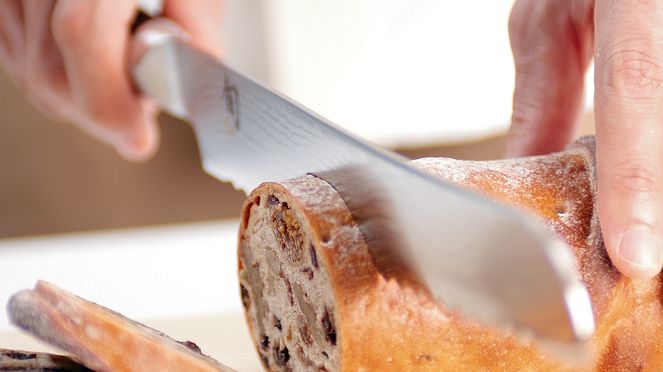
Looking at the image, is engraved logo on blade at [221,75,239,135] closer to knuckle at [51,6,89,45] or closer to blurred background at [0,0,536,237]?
knuckle at [51,6,89,45]

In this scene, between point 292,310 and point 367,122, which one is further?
point 367,122

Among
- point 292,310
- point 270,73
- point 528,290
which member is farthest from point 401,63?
point 528,290

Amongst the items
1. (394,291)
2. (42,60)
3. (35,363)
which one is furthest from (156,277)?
(394,291)

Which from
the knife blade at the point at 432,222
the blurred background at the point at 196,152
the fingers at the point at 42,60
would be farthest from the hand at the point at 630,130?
the fingers at the point at 42,60

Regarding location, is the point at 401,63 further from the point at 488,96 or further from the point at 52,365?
the point at 52,365

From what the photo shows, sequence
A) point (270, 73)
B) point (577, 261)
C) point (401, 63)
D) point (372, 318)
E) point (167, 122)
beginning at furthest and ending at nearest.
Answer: point (167, 122) < point (270, 73) < point (401, 63) < point (577, 261) < point (372, 318)

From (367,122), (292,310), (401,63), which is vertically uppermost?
(292,310)
